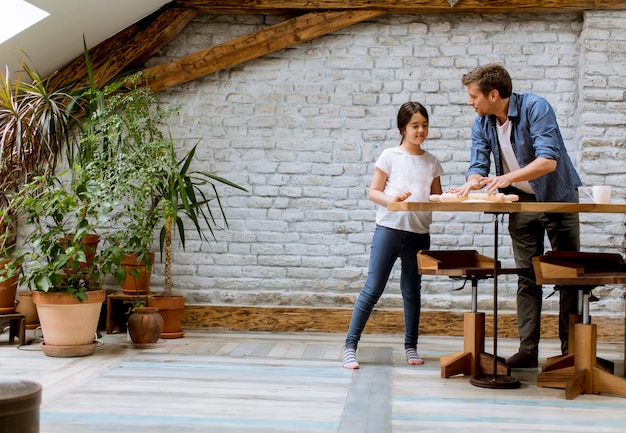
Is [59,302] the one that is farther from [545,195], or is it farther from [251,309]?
[545,195]

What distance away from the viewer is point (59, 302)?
4.14 meters

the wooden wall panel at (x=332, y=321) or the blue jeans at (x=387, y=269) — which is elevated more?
the blue jeans at (x=387, y=269)

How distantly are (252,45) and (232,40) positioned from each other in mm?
145

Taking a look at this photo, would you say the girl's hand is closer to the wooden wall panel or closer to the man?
the man

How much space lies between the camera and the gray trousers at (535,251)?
3.88m

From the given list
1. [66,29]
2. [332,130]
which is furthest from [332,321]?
[66,29]

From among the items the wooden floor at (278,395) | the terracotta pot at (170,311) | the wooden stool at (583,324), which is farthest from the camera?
the terracotta pot at (170,311)

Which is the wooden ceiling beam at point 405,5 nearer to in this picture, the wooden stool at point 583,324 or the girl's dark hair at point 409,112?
the girl's dark hair at point 409,112

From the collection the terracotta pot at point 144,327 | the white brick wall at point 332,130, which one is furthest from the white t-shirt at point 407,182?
the terracotta pot at point 144,327

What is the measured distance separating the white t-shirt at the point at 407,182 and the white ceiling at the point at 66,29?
85.6 inches

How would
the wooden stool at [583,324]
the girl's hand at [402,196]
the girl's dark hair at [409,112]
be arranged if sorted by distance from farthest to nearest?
1. the girl's dark hair at [409,112]
2. the girl's hand at [402,196]
3. the wooden stool at [583,324]

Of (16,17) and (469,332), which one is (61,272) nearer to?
(16,17)

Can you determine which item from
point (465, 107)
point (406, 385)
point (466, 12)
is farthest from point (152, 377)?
point (466, 12)

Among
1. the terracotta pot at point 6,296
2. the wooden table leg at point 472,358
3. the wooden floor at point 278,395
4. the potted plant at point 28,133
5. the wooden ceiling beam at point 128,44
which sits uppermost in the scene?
the wooden ceiling beam at point 128,44
